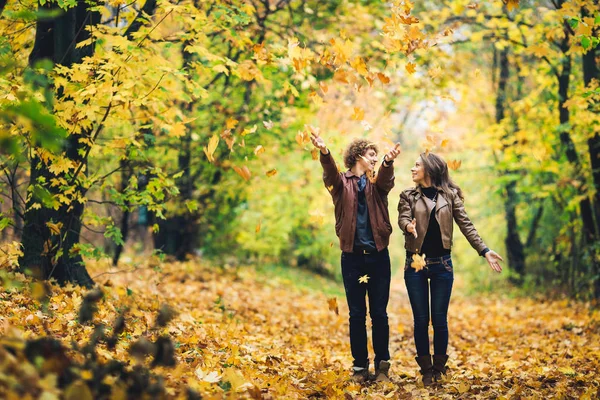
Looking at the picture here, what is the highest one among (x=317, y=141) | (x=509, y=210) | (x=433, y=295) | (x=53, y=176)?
(x=53, y=176)

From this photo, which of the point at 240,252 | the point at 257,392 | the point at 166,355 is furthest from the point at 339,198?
the point at 240,252

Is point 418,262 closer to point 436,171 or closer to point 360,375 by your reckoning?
point 436,171

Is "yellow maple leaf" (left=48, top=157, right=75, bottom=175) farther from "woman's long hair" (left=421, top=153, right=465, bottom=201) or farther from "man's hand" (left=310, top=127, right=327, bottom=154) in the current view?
"woman's long hair" (left=421, top=153, right=465, bottom=201)

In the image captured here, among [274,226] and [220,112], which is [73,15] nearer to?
[220,112]

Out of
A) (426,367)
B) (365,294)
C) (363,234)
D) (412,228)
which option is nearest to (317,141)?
(363,234)

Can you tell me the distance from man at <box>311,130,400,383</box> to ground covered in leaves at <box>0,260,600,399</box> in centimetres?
30

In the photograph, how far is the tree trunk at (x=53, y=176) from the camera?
554 centimetres

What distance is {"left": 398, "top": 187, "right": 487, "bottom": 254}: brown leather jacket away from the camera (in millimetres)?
4504

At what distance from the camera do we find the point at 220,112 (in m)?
9.40

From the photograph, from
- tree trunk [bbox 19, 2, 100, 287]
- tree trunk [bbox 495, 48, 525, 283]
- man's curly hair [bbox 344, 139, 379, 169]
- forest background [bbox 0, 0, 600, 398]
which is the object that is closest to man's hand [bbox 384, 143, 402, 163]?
man's curly hair [bbox 344, 139, 379, 169]

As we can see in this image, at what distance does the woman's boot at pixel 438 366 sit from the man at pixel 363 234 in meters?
0.41

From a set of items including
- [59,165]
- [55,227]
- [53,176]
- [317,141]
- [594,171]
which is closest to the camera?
[317,141]

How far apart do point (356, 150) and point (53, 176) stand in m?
3.12

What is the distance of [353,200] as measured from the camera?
449 centimetres
